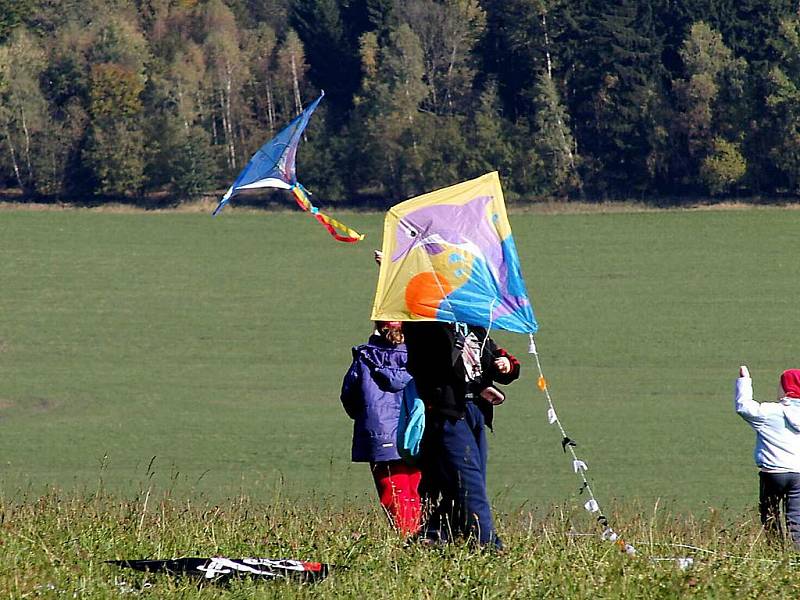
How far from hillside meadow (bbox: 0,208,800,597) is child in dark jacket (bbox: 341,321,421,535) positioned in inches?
8.2

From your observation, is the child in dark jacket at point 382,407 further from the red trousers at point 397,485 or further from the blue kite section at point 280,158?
the blue kite section at point 280,158

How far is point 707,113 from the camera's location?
59.7 meters

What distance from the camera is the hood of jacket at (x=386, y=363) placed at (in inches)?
261

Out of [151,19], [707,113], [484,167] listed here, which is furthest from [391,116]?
[151,19]

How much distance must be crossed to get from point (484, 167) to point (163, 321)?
2742 centimetres

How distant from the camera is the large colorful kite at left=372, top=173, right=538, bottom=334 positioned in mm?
5703

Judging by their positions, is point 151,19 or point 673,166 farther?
point 151,19

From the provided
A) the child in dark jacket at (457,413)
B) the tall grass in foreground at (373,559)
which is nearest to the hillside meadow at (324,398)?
the tall grass in foreground at (373,559)

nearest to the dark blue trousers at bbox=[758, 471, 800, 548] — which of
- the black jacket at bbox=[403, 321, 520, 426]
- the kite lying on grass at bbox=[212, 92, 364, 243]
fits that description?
the black jacket at bbox=[403, 321, 520, 426]

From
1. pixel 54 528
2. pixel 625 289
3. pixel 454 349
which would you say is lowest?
pixel 625 289

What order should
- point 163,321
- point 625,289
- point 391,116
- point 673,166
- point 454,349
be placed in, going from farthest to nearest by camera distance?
point 391,116 → point 673,166 → point 625,289 → point 163,321 → point 454,349

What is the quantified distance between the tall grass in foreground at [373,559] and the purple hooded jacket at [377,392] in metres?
0.34

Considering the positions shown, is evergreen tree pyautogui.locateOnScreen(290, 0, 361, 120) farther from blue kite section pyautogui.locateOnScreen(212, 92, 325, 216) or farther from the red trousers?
the red trousers

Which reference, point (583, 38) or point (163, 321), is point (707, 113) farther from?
point (163, 321)
